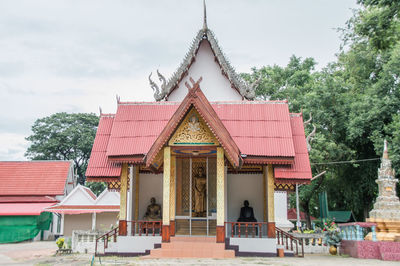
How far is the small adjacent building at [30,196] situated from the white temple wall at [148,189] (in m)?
13.2

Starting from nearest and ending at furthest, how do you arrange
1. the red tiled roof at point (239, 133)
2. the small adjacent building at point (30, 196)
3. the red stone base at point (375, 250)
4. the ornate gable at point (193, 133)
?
the red stone base at point (375, 250) → the ornate gable at point (193, 133) → the red tiled roof at point (239, 133) → the small adjacent building at point (30, 196)

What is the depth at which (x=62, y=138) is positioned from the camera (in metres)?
43.6

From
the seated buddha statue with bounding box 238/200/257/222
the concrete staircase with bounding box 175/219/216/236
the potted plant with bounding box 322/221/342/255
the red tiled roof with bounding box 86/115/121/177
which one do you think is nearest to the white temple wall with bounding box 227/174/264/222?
the seated buddha statue with bounding box 238/200/257/222

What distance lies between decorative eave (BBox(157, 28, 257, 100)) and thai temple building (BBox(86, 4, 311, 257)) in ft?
12.5

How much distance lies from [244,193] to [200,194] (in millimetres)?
1836

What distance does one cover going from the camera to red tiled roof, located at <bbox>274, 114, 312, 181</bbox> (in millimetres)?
12180

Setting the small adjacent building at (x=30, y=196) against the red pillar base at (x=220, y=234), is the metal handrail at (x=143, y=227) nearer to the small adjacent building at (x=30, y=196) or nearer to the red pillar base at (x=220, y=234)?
the red pillar base at (x=220, y=234)

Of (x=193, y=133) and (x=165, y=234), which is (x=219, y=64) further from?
(x=165, y=234)

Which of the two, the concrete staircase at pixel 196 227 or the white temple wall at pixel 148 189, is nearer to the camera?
the concrete staircase at pixel 196 227

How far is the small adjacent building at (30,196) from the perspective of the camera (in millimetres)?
25719

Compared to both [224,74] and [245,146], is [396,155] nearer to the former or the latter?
[224,74]

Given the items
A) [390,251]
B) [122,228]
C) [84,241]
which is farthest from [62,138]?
[390,251]

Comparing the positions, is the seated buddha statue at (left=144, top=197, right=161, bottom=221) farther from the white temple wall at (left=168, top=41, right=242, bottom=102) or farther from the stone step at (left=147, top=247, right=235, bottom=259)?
the white temple wall at (left=168, top=41, right=242, bottom=102)

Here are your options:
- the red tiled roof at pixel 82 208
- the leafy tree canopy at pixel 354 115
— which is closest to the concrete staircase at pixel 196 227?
the leafy tree canopy at pixel 354 115
